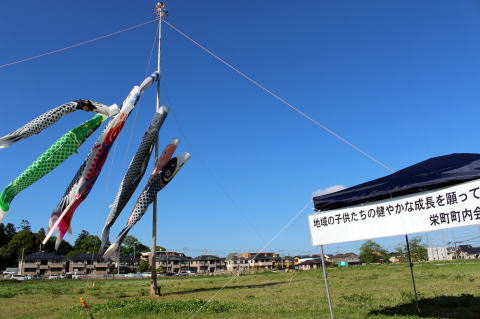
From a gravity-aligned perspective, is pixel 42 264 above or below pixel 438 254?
above

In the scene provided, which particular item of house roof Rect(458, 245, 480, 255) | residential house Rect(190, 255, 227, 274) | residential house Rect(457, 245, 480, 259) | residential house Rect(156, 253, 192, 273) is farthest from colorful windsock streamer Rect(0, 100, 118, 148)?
house roof Rect(458, 245, 480, 255)

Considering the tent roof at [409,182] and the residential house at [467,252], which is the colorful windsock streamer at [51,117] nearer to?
the tent roof at [409,182]

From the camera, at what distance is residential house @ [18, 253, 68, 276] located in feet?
→ 266

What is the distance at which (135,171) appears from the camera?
18766 millimetres

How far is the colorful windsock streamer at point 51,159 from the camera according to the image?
45.1 feet

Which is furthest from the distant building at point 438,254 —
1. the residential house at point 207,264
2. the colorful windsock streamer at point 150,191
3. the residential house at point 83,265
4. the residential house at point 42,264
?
the colorful windsock streamer at point 150,191

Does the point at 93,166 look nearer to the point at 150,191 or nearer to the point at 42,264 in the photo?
the point at 150,191

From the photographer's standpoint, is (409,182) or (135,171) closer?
(409,182)

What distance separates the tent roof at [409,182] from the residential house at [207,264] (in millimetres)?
102369

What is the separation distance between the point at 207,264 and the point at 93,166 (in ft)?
317

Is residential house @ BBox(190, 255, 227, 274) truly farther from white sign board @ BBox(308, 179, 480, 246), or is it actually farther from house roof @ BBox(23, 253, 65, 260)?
white sign board @ BBox(308, 179, 480, 246)

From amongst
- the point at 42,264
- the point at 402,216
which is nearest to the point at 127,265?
the point at 42,264

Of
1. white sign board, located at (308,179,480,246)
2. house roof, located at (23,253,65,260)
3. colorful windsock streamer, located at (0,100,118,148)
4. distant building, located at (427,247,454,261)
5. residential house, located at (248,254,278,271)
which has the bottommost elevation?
distant building, located at (427,247,454,261)

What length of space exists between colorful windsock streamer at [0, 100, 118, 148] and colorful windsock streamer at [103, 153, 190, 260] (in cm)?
412
